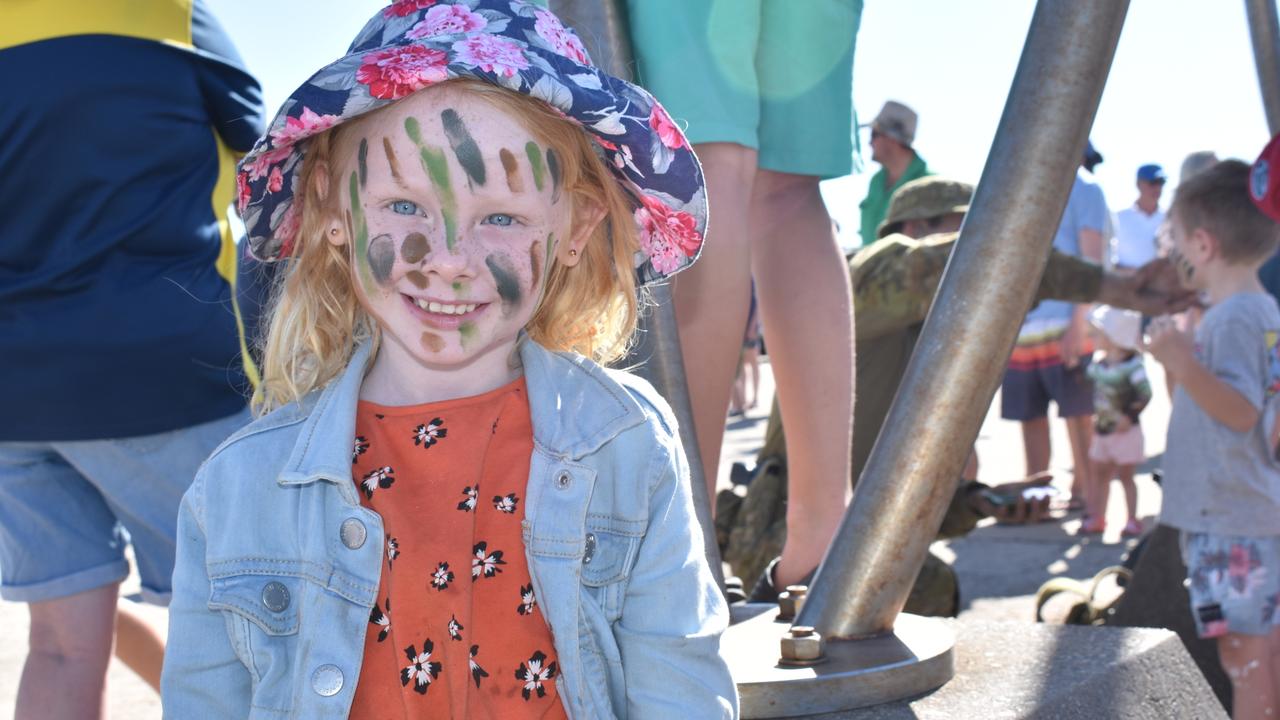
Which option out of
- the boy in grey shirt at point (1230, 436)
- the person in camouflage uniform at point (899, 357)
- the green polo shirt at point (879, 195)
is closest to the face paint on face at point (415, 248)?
the person in camouflage uniform at point (899, 357)

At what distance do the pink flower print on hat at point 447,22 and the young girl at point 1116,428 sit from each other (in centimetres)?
492

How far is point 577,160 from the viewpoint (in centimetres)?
183

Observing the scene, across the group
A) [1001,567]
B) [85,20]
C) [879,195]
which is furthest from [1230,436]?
[879,195]

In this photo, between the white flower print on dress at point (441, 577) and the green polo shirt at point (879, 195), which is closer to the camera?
the white flower print on dress at point (441, 577)

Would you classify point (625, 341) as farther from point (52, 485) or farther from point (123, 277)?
point (52, 485)

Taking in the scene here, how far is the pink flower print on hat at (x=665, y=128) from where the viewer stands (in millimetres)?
1773

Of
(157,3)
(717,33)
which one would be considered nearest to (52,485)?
(157,3)

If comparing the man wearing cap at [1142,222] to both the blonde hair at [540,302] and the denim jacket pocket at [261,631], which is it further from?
the denim jacket pocket at [261,631]

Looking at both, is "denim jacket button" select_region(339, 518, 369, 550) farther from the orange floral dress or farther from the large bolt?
the large bolt

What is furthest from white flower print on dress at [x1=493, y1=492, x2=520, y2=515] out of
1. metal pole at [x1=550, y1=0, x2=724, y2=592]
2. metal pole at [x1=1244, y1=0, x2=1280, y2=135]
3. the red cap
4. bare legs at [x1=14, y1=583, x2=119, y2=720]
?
metal pole at [x1=1244, y1=0, x2=1280, y2=135]

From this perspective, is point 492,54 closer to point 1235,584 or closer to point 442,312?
point 442,312

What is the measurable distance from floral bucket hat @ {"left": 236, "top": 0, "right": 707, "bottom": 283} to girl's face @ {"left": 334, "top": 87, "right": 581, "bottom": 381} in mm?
62

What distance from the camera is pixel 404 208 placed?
1707 mm

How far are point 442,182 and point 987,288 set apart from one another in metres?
0.83
